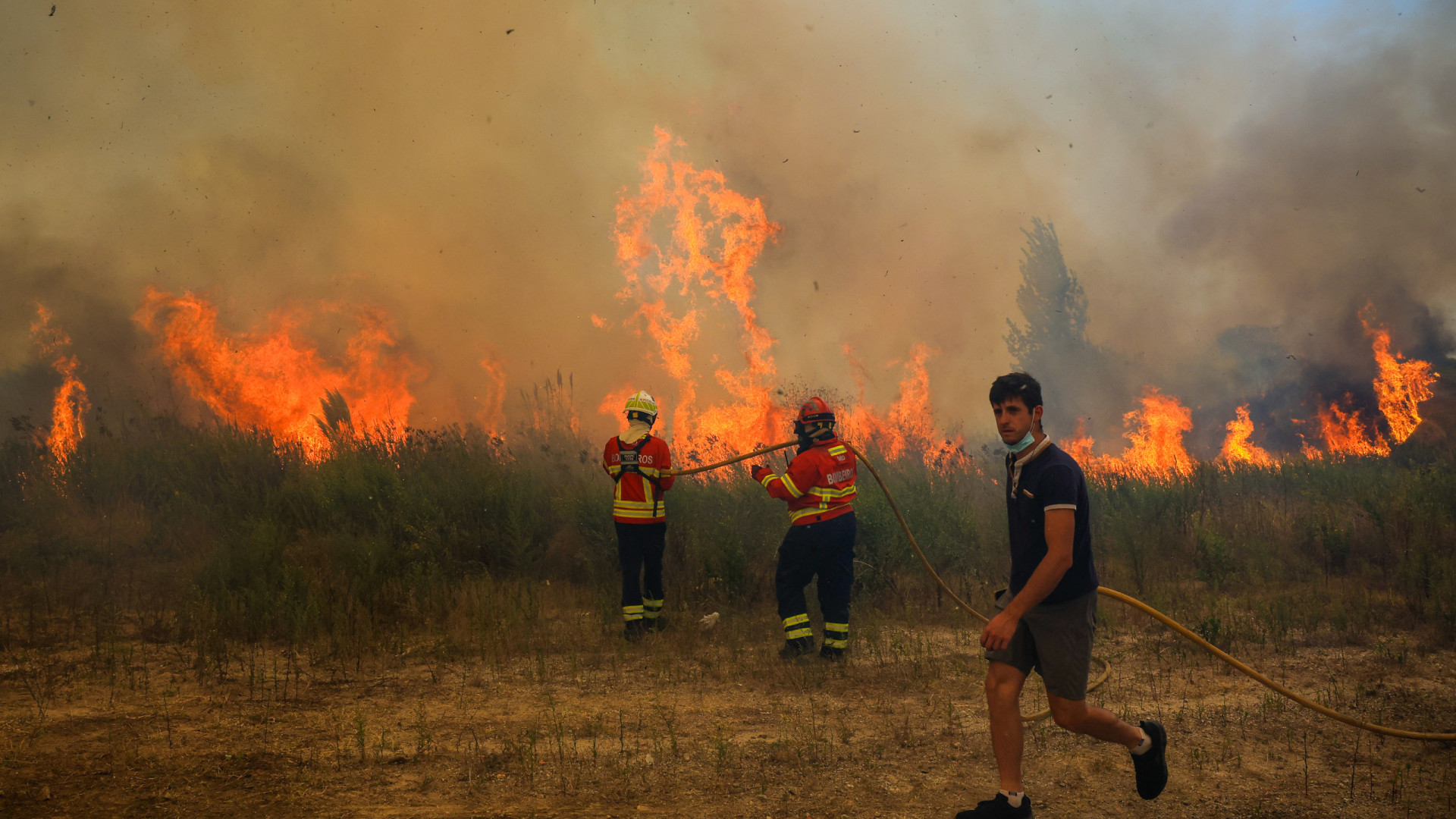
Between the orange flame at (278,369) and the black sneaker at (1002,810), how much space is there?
1484 centimetres

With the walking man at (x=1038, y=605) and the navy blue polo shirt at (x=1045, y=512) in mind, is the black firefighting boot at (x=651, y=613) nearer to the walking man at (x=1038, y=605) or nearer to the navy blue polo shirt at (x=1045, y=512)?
the walking man at (x=1038, y=605)

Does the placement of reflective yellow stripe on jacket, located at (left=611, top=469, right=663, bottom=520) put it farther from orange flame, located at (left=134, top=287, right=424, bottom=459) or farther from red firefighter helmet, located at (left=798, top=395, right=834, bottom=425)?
orange flame, located at (left=134, top=287, right=424, bottom=459)

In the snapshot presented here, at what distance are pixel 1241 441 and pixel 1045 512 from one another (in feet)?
72.3

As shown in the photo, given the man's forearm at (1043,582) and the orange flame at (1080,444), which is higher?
the orange flame at (1080,444)

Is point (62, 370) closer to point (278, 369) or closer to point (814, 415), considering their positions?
point (278, 369)

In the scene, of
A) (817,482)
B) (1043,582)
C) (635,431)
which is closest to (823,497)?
(817,482)

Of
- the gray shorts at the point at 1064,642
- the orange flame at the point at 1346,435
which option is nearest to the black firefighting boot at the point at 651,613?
the gray shorts at the point at 1064,642

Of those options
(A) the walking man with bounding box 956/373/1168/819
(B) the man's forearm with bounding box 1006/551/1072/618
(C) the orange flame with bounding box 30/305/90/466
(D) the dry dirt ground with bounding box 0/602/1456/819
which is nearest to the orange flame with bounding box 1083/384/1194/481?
(D) the dry dirt ground with bounding box 0/602/1456/819

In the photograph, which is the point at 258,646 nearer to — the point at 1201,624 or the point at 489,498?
the point at 489,498

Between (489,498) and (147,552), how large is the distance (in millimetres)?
4314

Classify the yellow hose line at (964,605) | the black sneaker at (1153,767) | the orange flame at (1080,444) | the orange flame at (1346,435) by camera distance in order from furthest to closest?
the orange flame at (1080,444)
the orange flame at (1346,435)
the yellow hose line at (964,605)
the black sneaker at (1153,767)

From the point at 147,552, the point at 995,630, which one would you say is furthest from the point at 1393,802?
the point at 147,552

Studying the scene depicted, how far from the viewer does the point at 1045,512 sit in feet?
10.4

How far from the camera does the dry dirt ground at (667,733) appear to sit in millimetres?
3990
